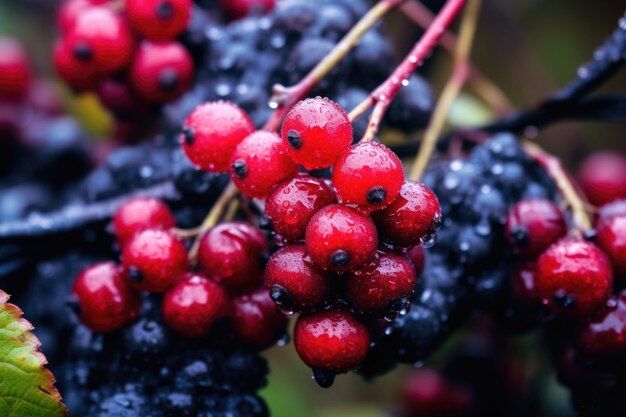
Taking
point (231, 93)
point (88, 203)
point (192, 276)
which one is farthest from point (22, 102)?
point (192, 276)

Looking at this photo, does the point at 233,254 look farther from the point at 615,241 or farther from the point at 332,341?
the point at 615,241

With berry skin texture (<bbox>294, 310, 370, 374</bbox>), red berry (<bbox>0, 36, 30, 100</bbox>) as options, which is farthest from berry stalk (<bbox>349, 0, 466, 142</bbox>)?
red berry (<bbox>0, 36, 30, 100</bbox>)

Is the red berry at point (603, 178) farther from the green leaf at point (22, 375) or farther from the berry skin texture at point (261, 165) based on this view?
the green leaf at point (22, 375)

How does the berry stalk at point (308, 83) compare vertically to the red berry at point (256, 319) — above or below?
above

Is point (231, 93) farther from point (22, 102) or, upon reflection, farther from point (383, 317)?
point (22, 102)

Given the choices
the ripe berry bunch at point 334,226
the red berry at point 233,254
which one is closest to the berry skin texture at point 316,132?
the ripe berry bunch at point 334,226

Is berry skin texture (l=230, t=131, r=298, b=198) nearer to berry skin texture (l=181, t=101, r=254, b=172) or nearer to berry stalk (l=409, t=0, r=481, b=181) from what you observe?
berry skin texture (l=181, t=101, r=254, b=172)

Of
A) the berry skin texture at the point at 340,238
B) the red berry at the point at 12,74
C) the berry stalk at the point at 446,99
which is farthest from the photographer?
the red berry at the point at 12,74
